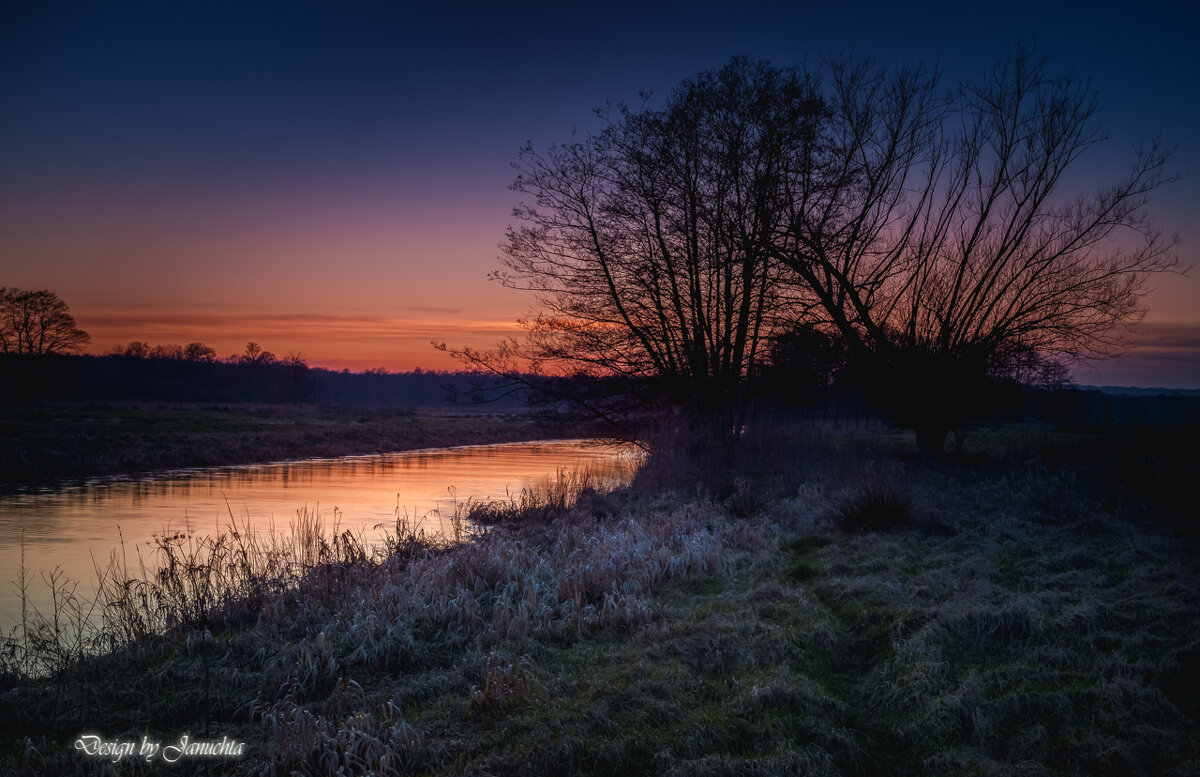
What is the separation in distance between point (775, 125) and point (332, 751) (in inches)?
627

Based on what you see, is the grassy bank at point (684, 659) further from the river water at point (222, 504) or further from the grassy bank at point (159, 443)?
the grassy bank at point (159, 443)

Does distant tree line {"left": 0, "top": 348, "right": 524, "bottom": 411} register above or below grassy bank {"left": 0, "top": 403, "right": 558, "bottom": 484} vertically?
above

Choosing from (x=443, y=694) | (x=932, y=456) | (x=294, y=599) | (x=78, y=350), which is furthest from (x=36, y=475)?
(x=78, y=350)

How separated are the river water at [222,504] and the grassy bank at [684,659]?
3.70 meters

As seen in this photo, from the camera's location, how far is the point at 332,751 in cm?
414

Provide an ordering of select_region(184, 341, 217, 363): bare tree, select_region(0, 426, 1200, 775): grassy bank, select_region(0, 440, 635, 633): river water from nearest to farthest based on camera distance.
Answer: select_region(0, 426, 1200, 775): grassy bank
select_region(0, 440, 635, 633): river water
select_region(184, 341, 217, 363): bare tree

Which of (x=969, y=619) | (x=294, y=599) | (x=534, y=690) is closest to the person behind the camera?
Answer: (x=534, y=690)

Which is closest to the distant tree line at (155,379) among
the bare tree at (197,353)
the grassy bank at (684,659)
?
the bare tree at (197,353)

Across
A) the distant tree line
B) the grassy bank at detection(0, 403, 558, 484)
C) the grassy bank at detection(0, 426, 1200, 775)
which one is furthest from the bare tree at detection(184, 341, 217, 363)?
the grassy bank at detection(0, 426, 1200, 775)

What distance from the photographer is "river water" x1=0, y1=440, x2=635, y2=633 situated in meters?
11.4

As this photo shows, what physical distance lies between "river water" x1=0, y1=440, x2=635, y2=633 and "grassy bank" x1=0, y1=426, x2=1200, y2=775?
3705mm

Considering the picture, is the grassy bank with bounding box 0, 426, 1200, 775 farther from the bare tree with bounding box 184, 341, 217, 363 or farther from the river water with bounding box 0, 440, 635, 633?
the bare tree with bounding box 184, 341, 217, 363

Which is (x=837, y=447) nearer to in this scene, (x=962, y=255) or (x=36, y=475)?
(x=962, y=255)

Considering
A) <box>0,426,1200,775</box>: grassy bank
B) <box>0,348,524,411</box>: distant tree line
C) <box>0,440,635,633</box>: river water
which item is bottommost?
<box>0,440,635,633</box>: river water
